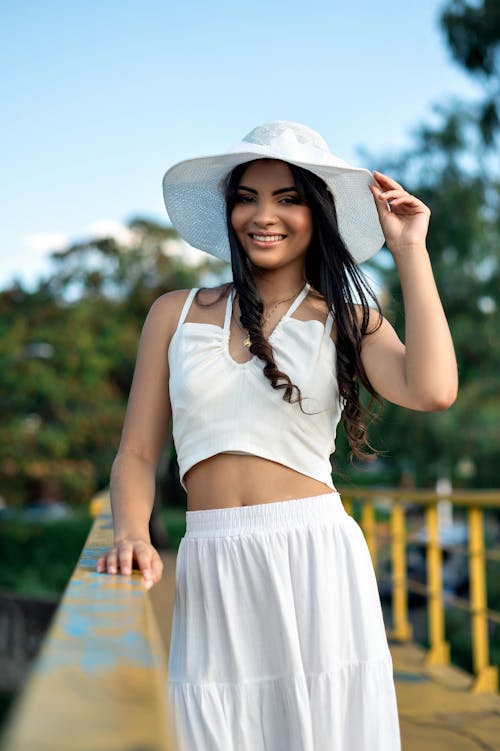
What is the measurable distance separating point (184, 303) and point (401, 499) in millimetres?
3841

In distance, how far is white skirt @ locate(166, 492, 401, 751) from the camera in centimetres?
172

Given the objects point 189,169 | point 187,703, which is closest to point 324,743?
point 187,703

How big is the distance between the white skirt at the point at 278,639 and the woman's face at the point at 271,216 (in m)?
0.50

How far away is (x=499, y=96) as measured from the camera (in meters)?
11.5

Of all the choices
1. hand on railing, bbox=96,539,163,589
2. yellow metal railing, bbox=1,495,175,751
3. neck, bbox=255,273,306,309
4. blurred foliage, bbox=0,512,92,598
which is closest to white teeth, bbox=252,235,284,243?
neck, bbox=255,273,306,309

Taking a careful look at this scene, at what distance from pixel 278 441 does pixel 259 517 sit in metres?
0.14

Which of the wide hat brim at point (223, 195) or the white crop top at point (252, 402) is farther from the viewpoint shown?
the wide hat brim at point (223, 195)

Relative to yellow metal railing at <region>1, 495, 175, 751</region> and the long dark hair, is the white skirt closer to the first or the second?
the long dark hair

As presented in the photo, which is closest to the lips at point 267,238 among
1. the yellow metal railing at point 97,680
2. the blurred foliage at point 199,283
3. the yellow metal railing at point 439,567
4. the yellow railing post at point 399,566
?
the yellow metal railing at point 97,680

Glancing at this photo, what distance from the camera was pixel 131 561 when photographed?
1509mm

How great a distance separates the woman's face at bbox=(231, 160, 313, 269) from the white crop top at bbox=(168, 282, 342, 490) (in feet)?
0.58

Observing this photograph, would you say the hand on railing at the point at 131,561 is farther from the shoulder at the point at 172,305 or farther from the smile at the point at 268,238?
the smile at the point at 268,238

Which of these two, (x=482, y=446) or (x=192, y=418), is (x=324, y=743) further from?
(x=482, y=446)

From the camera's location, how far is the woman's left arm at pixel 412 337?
1.75 meters
